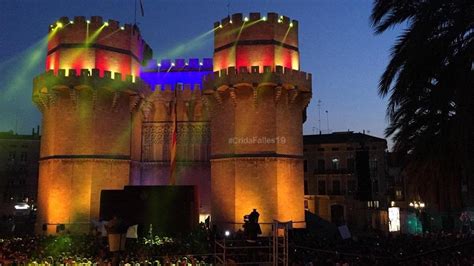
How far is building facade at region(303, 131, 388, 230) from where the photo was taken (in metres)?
44.2

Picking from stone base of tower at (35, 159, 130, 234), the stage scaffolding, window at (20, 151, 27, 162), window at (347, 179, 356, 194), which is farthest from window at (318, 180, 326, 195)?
window at (20, 151, 27, 162)

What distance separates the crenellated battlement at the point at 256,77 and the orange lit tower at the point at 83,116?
18.7 feet

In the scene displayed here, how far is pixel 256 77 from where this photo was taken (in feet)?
84.7

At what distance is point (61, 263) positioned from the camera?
15.0 metres

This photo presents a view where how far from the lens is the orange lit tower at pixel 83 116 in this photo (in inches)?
1018

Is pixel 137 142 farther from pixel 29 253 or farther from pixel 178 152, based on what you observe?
pixel 29 253

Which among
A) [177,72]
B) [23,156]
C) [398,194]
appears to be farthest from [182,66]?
[23,156]

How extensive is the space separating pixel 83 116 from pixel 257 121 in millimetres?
10499

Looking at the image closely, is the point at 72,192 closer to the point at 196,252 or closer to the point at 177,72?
the point at 177,72

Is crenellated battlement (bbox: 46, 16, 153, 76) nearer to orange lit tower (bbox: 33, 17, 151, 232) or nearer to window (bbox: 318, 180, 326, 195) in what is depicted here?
orange lit tower (bbox: 33, 17, 151, 232)

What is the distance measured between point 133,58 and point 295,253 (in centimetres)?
1834

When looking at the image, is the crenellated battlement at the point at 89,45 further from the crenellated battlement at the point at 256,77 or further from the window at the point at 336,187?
the window at the point at 336,187

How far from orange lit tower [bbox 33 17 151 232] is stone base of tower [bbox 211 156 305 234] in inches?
256

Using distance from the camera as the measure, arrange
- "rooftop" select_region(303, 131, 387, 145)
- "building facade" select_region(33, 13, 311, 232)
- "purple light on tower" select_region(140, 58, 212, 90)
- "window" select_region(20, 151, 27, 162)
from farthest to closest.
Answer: "window" select_region(20, 151, 27, 162), "rooftop" select_region(303, 131, 387, 145), "purple light on tower" select_region(140, 58, 212, 90), "building facade" select_region(33, 13, 311, 232)
